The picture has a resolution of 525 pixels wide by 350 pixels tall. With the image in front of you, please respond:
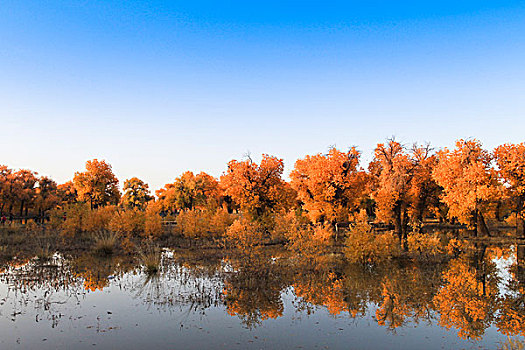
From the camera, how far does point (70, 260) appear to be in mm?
19516

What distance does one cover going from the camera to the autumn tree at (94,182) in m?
59.1

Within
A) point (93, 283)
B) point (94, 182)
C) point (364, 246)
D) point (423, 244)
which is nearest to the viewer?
point (93, 283)

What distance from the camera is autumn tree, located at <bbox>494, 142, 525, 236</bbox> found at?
34.2 metres

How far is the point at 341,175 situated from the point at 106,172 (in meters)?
43.9

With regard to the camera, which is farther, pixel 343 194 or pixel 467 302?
pixel 343 194

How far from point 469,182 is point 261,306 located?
32494 millimetres

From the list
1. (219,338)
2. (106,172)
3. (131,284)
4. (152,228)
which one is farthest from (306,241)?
(106,172)

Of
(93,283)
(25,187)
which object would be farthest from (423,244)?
(25,187)

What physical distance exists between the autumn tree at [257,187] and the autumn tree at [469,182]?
1686 centimetres

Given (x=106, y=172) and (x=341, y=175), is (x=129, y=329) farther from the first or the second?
(x=106, y=172)

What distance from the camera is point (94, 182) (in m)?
59.4

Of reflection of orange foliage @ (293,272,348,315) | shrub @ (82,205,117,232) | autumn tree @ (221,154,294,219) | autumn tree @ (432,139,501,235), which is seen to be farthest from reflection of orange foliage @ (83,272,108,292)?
autumn tree @ (432,139,501,235)

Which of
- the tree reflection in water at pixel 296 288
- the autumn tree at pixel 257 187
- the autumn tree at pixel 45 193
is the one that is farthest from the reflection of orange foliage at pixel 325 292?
the autumn tree at pixel 45 193

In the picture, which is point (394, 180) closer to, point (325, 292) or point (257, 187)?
point (257, 187)
